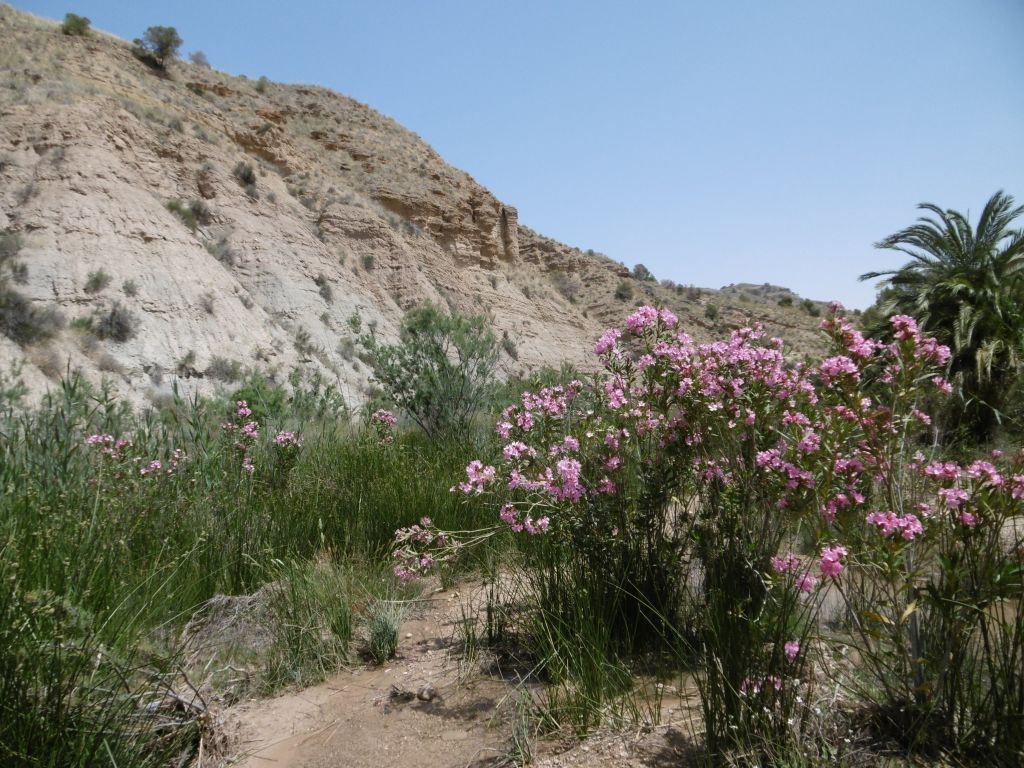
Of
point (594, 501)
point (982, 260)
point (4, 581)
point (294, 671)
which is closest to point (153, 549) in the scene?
point (294, 671)

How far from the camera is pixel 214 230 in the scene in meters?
20.7

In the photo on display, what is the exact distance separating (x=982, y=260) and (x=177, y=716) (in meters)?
17.2

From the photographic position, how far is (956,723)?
248 cm

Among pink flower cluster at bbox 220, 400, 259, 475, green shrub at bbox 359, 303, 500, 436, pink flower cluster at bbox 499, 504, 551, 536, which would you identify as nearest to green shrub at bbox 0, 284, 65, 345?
green shrub at bbox 359, 303, 500, 436

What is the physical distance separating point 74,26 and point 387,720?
106 feet

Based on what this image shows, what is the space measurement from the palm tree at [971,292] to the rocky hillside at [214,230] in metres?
10.6

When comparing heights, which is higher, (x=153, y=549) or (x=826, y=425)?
(x=826, y=425)

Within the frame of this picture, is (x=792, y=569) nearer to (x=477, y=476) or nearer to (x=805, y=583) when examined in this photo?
(x=805, y=583)

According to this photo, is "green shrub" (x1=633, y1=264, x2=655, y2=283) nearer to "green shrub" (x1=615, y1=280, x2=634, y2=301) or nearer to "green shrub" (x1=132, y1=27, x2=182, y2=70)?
"green shrub" (x1=615, y1=280, x2=634, y2=301)

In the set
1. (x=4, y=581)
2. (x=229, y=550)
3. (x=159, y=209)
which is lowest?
(x=229, y=550)

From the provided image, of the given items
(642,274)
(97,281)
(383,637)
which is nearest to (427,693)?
(383,637)

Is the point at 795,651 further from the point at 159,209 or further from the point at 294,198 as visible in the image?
the point at 294,198

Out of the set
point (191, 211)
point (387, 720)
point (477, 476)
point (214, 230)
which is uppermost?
point (191, 211)

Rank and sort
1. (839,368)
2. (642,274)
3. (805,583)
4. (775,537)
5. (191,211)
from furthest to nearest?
(642,274)
(191,211)
(775,537)
(839,368)
(805,583)
